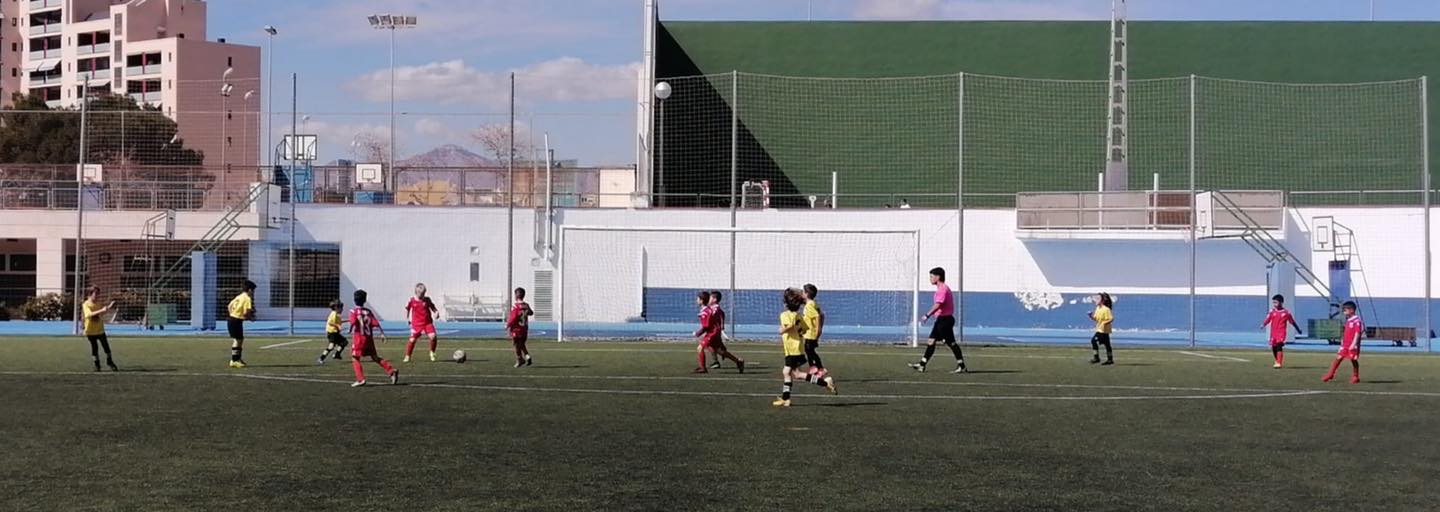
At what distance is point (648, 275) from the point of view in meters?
39.7

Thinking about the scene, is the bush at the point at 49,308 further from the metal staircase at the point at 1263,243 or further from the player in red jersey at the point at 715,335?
the metal staircase at the point at 1263,243

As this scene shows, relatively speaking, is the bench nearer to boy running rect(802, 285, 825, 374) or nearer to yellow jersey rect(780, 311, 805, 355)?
boy running rect(802, 285, 825, 374)

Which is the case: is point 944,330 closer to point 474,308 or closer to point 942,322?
point 942,322

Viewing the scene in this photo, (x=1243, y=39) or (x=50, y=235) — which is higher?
(x=1243, y=39)

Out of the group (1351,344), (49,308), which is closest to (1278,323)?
(1351,344)

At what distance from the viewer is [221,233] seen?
3966 centimetres

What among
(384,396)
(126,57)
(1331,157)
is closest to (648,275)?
(1331,157)

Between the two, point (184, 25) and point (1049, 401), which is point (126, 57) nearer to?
point (184, 25)

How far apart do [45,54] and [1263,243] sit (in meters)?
96.7

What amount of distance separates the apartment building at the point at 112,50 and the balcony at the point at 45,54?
0.07 meters

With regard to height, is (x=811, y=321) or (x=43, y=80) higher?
(x=43, y=80)

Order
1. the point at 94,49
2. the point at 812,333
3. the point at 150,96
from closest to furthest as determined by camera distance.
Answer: the point at 812,333, the point at 150,96, the point at 94,49

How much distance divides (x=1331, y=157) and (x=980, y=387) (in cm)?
2641

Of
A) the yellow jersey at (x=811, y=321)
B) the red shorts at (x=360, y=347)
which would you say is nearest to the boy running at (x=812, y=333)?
the yellow jersey at (x=811, y=321)
